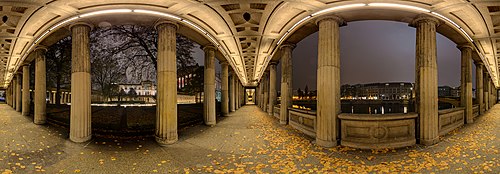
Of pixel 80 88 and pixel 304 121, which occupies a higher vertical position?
pixel 80 88

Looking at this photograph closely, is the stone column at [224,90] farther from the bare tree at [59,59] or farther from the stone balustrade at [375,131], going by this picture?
the bare tree at [59,59]

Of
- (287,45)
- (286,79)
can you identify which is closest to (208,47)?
(287,45)

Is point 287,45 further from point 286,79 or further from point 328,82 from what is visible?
point 328,82

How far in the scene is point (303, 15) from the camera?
9.18m

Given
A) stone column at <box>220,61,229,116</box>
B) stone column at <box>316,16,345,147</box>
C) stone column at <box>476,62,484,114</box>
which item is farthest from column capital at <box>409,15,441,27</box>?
stone column at <box>476,62,484,114</box>

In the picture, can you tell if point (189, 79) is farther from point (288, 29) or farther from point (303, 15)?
point (303, 15)

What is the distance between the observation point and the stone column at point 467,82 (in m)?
14.3

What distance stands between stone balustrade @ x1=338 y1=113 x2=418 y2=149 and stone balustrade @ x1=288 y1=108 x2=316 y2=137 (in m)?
1.96

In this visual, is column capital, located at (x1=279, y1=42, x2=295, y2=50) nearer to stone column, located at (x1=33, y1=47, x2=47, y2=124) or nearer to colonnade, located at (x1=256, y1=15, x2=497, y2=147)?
colonnade, located at (x1=256, y1=15, x2=497, y2=147)

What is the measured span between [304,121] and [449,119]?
7068 mm

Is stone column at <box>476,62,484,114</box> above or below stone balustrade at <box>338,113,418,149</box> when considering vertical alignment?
above

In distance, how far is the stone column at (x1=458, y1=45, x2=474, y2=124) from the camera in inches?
563

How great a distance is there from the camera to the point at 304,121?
11258mm

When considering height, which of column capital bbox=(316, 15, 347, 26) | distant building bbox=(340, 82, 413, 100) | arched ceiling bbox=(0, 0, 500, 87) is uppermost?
arched ceiling bbox=(0, 0, 500, 87)
